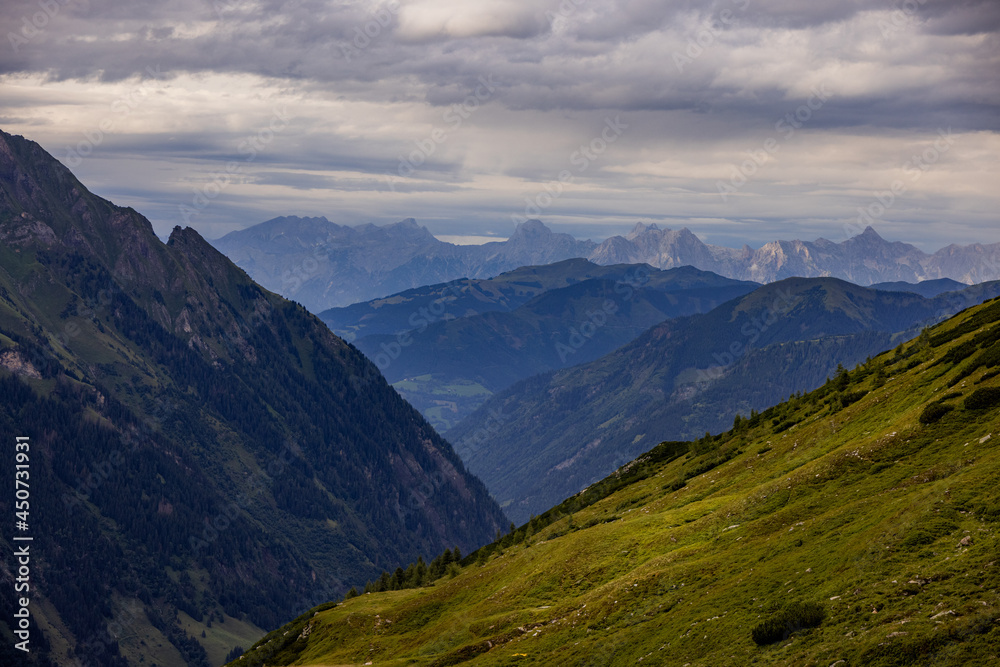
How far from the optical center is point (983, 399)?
52.0 metres

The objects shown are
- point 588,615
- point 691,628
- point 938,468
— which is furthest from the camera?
point 588,615

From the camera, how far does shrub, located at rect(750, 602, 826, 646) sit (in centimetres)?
3716

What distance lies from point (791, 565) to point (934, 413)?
17623 millimetres

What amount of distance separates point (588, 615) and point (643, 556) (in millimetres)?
10080

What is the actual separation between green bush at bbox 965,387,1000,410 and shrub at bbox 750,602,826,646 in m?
22.7

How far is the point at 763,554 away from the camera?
4769cm

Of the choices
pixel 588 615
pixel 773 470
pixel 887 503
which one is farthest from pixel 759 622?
pixel 773 470

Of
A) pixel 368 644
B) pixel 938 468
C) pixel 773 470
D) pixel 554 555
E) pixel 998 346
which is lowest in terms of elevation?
pixel 368 644

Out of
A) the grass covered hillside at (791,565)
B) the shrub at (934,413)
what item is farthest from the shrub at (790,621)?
the shrub at (934,413)

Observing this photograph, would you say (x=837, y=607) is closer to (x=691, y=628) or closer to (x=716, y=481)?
(x=691, y=628)

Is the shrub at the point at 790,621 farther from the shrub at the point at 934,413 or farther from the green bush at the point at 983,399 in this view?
the green bush at the point at 983,399

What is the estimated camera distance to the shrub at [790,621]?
37156 mm

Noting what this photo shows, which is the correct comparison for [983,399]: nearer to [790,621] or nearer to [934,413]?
[934,413]

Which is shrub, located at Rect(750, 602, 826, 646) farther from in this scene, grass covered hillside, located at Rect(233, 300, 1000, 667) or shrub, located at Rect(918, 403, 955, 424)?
shrub, located at Rect(918, 403, 955, 424)
